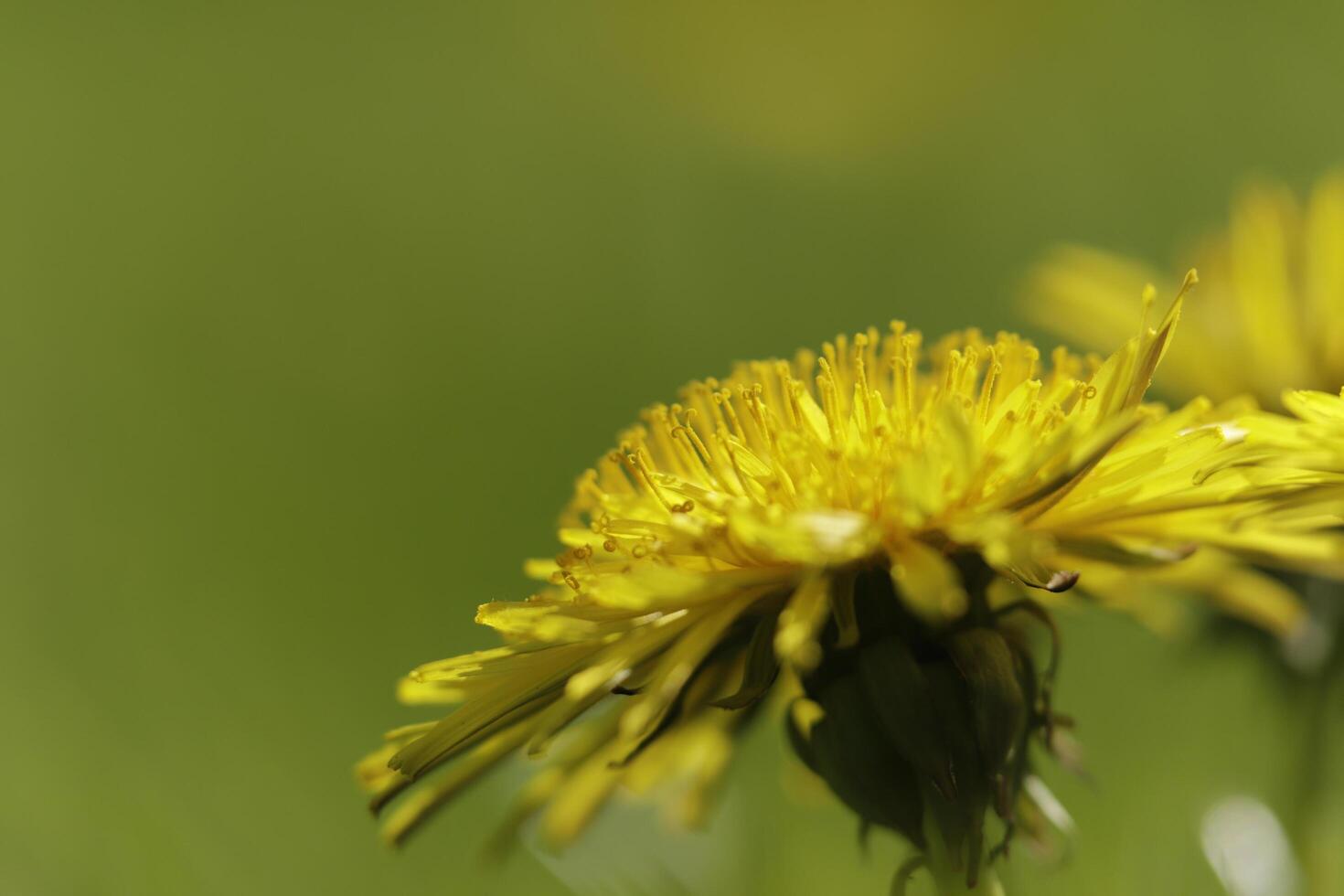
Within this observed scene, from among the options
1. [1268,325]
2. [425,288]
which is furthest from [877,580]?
[425,288]

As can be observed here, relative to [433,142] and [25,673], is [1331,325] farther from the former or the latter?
[433,142]

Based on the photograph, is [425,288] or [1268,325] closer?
[1268,325]

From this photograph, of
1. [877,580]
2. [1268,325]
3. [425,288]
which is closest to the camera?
[877,580]

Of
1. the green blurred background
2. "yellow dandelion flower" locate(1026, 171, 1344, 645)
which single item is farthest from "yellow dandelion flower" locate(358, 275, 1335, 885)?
the green blurred background

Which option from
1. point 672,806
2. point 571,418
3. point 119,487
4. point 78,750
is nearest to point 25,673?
point 78,750

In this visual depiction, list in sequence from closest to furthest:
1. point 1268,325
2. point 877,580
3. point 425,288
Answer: point 877,580, point 1268,325, point 425,288

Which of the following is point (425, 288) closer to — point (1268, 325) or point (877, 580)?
point (1268, 325)
